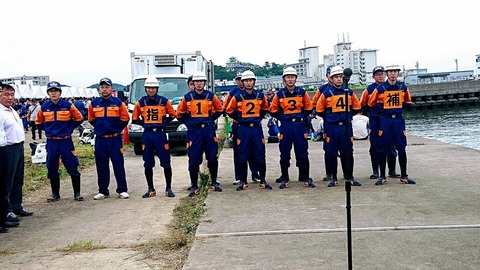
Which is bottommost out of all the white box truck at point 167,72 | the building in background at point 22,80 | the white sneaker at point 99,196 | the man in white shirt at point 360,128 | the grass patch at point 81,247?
the grass patch at point 81,247

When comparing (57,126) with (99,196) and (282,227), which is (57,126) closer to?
(99,196)

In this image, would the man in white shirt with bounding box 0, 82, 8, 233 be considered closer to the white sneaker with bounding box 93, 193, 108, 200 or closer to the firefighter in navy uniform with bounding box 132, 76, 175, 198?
the white sneaker with bounding box 93, 193, 108, 200

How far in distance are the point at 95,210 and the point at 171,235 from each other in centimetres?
266

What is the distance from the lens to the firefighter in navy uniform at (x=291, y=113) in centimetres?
1088

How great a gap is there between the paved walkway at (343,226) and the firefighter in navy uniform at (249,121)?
1.59 feet

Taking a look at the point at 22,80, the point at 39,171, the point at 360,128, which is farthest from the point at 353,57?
the point at 39,171

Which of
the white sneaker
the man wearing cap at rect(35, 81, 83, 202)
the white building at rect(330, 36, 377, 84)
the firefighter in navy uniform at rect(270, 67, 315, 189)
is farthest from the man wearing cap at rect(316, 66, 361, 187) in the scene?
the white building at rect(330, 36, 377, 84)

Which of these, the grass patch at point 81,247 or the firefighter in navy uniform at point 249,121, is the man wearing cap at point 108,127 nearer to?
the firefighter in navy uniform at point 249,121

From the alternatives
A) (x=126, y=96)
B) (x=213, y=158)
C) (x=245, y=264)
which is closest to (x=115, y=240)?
(x=245, y=264)

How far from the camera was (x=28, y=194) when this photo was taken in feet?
39.2

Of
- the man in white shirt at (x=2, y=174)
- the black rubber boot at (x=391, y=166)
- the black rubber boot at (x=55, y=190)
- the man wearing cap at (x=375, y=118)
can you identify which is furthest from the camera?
the black rubber boot at (x=391, y=166)

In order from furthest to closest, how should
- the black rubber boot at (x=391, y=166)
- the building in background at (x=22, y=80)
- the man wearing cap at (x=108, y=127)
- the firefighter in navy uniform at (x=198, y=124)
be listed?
the building in background at (x=22, y=80) < the black rubber boot at (x=391, y=166) < the man wearing cap at (x=108, y=127) < the firefighter in navy uniform at (x=198, y=124)

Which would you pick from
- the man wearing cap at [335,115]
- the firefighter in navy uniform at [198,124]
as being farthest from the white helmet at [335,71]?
the firefighter in navy uniform at [198,124]

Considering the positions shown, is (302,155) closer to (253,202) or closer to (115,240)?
(253,202)
